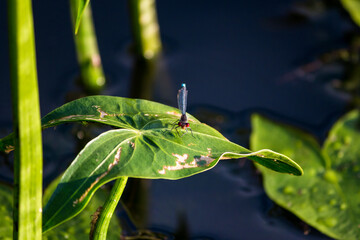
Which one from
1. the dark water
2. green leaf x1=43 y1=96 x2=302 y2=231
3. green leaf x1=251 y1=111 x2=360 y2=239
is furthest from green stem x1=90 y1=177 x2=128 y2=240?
green leaf x1=251 y1=111 x2=360 y2=239

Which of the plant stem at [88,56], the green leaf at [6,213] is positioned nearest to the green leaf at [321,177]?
the plant stem at [88,56]

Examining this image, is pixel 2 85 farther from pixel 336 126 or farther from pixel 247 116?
pixel 336 126

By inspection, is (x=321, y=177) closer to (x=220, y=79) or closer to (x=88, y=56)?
(x=220, y=79)

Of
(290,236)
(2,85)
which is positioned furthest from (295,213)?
(2,85)

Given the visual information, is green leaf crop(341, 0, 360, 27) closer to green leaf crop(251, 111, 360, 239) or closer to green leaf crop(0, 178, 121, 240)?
green leaf crop(251, 111, 360, 239)

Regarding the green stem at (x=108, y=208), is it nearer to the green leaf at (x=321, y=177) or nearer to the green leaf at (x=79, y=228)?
the green leaf at (x=79, y=228)

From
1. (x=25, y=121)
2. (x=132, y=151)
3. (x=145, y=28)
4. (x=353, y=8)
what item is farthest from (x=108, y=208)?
(x=353, y=8)
